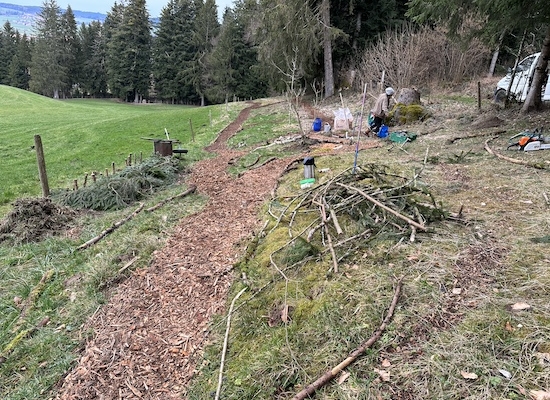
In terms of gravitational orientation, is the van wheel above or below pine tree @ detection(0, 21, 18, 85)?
below

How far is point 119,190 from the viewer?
23.8ft

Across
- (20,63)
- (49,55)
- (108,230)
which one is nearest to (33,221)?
(108,230)

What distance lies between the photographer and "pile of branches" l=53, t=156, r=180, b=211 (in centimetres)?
706

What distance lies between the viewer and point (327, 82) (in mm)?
22281

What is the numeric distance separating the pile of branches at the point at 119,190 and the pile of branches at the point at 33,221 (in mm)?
749

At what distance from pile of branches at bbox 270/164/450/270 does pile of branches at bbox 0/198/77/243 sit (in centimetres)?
401

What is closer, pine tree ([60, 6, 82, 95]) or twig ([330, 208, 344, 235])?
twig ([330, 208, 344, 235])

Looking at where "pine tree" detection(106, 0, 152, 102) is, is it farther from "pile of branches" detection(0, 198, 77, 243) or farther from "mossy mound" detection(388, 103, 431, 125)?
"pile of branches" detection(0, 198, 77, 243)

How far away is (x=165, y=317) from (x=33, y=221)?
12.6 feet

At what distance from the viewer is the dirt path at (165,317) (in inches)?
112

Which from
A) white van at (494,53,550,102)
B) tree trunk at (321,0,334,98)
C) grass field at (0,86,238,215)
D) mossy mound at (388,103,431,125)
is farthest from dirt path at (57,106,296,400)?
tree trunk at (321,0,334,98)

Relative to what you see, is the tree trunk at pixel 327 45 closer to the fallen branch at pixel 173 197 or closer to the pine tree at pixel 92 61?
the fallen branch at pixel 173 197

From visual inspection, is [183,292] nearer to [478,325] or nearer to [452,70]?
[478,325]

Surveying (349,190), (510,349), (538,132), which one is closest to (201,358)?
(510,349)
